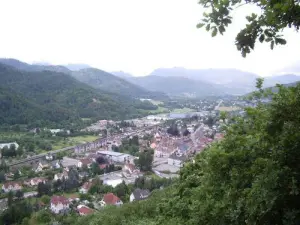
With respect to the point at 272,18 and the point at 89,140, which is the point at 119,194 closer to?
the point at 272,18

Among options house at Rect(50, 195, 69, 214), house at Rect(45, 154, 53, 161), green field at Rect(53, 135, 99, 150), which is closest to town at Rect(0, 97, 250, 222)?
house at Rect(50, 195, 69, 214)

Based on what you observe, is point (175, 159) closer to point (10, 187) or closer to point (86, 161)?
point (86, 161)

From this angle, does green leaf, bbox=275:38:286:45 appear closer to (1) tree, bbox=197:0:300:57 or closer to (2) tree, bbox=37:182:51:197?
(1) tree, bbox=197:0:300:57

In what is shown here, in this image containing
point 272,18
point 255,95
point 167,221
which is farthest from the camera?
point 167,221

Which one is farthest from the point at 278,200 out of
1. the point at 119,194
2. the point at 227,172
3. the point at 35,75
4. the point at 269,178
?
the point at 35,75

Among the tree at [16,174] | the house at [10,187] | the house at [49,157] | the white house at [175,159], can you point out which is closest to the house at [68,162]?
the house at [49,157]
